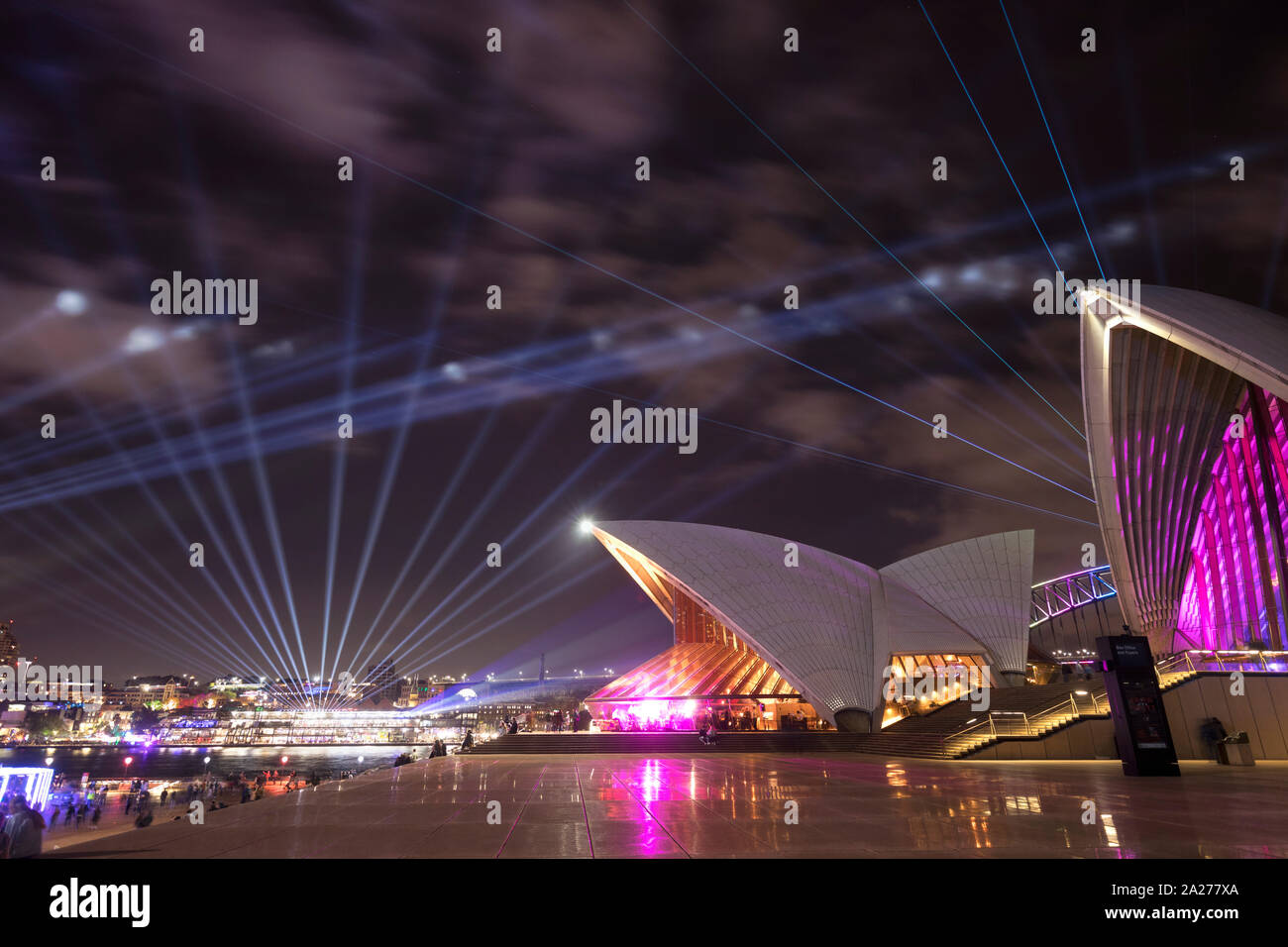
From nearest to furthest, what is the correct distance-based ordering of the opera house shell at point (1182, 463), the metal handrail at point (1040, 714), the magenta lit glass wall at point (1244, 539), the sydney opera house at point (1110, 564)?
the metal handrail at point (1040, 714)
the opera house shell at point (1182, 463)
the sydney opera house at point (1110, 564)
the magenta lit glass wall at point (1244, 539)

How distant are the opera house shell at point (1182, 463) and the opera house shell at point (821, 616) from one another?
666cm

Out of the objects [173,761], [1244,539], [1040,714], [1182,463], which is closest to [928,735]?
[1040,714]

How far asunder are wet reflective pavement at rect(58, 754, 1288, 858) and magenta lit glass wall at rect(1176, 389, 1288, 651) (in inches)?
694

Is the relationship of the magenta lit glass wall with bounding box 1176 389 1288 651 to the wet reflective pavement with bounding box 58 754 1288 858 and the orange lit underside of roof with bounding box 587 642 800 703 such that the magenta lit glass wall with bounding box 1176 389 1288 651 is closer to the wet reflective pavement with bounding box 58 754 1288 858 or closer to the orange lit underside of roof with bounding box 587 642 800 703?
the wet reflective pavement with bounding box 58 754 1288 858

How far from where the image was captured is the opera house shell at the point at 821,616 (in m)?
32.6

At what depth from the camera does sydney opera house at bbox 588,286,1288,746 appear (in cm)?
2655

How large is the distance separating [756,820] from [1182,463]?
30226mm

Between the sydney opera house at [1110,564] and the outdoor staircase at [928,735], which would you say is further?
the sydney opera house at [1110,564]

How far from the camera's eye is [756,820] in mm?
9008

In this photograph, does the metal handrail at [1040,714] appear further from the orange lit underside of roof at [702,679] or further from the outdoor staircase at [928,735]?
the orange lit underside of roof at [702,679]

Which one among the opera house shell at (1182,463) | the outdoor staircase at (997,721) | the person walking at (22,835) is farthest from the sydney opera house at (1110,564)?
the person walking at (22,835)
